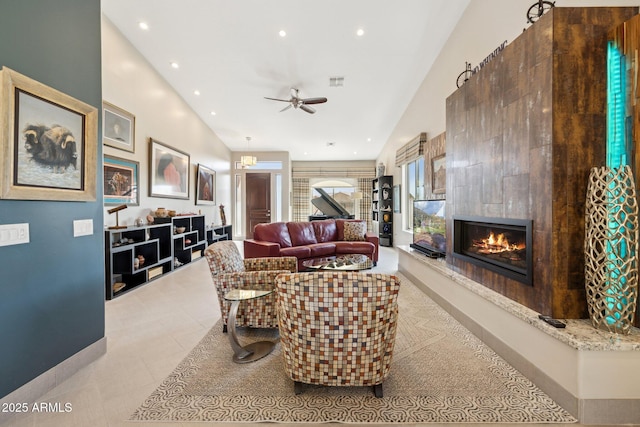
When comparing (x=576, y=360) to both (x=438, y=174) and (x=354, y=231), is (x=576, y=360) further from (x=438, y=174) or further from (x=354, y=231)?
(x=354, y=231)

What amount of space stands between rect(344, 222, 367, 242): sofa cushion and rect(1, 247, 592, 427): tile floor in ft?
9.62

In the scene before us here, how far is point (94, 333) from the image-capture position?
2010mm

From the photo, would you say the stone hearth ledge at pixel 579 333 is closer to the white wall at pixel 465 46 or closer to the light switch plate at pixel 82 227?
the white wall at pixel 465 46

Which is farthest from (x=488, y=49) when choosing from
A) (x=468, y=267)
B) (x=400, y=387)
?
(x=400, y=387)

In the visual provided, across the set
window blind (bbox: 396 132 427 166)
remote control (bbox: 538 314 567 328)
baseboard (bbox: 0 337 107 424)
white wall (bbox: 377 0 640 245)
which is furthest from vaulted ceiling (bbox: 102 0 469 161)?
baseboard (bbox: 0 337 107 424)

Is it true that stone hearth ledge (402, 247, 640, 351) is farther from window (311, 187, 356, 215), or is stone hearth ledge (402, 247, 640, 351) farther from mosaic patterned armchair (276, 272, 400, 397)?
window (311, 187, 356, 215)

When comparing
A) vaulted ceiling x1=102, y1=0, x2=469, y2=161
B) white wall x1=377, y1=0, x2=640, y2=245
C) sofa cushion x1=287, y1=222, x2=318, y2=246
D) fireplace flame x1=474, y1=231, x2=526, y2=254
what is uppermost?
vaulted ceiling x1=102, y1=0, x2=469, y2=161

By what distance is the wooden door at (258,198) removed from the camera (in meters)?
9.30

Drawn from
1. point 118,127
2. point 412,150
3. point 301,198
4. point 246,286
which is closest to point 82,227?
point 246,286

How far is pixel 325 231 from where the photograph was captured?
5.73m

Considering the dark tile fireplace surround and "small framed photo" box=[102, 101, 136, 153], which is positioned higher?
"small framed photo" box=[102, 101, 136, 153]

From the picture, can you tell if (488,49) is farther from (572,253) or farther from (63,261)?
(63,261)

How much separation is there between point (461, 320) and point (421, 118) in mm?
3642

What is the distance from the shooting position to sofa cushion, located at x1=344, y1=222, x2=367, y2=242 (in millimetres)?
5656
